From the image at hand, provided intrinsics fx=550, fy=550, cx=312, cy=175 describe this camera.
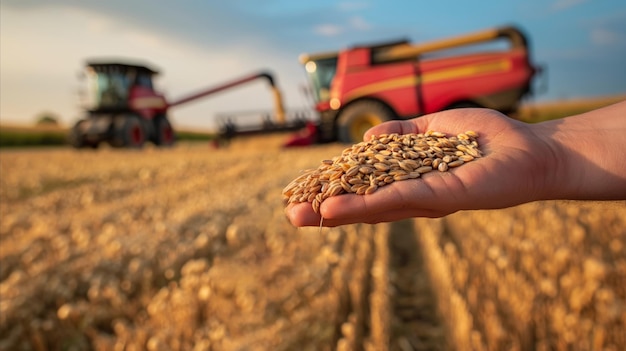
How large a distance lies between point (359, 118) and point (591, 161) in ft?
20.6

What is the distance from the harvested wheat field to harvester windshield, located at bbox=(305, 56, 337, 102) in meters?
4.02

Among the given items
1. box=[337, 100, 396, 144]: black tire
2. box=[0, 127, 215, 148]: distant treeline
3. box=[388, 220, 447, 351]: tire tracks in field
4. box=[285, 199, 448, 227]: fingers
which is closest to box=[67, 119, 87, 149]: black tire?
box=[337, 100, 396, 144]: black tire

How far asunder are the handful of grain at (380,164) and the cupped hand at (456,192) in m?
0.06

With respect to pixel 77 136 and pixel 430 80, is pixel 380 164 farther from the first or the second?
pixel 77 136

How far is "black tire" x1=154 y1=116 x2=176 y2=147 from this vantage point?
15.8 m

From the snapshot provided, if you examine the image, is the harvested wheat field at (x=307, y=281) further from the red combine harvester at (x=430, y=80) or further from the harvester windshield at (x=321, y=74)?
the harvester windshield at (x=321, y=74)

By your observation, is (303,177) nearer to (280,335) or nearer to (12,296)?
(280,335)

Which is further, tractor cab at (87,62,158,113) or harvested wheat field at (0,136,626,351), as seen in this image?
tractor cab at (87,62,158,113)

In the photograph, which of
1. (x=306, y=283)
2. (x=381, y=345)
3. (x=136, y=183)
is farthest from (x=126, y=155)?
(x=381, y=345)

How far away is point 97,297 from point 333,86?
5646 millimetres

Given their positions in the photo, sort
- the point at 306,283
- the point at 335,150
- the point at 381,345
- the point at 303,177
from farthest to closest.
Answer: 1. the point at 335,150
2. the point at 306,283
3. the point at 381,345
4. the point at 303,177

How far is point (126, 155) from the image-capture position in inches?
503

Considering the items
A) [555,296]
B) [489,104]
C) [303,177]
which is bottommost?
[555,296]

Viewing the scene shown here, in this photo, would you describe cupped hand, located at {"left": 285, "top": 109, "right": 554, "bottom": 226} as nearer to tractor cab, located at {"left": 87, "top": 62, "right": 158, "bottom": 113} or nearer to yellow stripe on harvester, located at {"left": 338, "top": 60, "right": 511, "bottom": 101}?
yellow stripe on harvester, located at {"left": 338, "top": 60, "right": 511, "bottom": 101}
